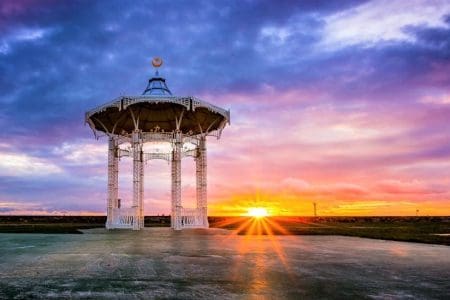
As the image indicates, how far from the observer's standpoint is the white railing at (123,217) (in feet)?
115

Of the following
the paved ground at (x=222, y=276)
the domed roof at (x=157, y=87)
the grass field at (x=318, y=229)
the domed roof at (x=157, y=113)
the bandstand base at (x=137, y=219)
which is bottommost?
the grass field at (x=318, y=229)

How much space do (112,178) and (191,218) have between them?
7973 mm

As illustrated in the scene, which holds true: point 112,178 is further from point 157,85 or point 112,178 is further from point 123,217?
point 157,85

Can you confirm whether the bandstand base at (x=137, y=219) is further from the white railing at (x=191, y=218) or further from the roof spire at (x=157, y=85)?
the roof spire at (x=157, y=85)

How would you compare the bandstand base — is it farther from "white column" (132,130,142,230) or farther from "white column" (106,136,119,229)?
"white column" (106,136,119,229)

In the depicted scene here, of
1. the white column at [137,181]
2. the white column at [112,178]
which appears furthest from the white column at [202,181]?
the white column at [112,178]

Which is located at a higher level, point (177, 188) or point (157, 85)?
point (157, 85)

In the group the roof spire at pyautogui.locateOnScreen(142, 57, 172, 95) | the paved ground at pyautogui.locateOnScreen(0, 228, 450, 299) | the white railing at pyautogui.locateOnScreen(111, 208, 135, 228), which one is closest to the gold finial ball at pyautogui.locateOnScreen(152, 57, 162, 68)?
the roof spire at pyautogui.locateOnScreen(142, 57, 172, 95)

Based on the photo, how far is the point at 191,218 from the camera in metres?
36.4

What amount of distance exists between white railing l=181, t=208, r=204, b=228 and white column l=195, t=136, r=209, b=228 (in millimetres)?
244

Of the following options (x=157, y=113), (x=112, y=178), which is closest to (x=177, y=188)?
(x=112, y=178)

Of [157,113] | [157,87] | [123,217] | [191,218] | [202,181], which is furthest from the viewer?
[157,113]

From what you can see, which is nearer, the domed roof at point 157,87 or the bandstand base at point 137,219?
the bandstand base at point 137,219

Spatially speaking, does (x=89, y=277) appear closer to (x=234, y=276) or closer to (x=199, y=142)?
(x=234, y=276)
